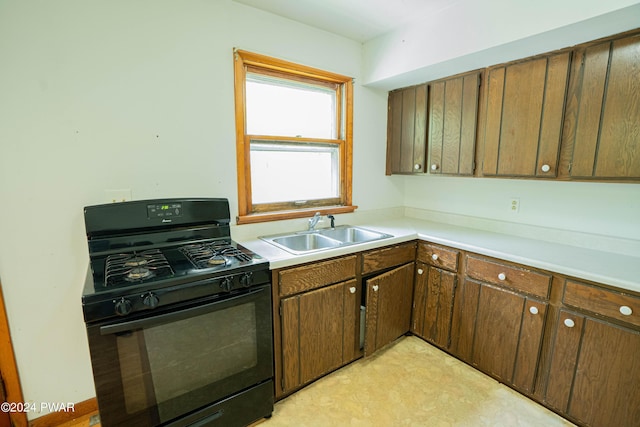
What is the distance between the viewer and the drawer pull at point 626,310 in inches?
54.9

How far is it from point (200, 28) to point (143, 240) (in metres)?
1.31

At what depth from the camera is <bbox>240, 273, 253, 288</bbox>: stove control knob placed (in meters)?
1.47

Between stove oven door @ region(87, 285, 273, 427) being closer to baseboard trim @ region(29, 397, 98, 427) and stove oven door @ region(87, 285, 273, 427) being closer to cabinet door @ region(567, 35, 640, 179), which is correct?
baseboard trim @ region(29, 397, 98, 427)

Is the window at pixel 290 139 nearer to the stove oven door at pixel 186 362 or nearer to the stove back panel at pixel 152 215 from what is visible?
the stove back panel at pixel 152 215

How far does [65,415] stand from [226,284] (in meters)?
1.26

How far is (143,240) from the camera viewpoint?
1.66 metres

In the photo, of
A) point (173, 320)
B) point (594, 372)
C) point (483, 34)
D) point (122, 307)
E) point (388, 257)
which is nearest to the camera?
point (122, 307)

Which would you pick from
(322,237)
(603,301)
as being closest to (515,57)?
(603,301)

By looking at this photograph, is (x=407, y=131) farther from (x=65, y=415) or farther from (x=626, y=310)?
(x=65, y=415)

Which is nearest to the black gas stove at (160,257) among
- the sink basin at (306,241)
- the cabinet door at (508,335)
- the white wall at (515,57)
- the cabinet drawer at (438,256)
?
the sink basin at (306,241)

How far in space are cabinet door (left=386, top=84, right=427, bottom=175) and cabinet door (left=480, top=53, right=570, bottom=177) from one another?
1.69 feet

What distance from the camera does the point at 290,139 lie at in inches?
90.5

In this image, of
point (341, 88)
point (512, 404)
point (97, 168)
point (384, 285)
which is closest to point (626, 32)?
point (341, 88)

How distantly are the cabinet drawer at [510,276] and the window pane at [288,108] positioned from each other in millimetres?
1513
